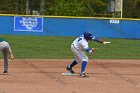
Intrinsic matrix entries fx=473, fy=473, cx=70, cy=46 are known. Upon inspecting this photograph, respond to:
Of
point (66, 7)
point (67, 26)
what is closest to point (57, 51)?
point (67, 26)

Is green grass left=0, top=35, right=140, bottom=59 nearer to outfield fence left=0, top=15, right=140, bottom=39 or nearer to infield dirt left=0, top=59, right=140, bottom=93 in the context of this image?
infield dirt left=0, top=59, right=140, bottom=93

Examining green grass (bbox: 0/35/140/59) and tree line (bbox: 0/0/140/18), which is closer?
green grass (bbox: 0/35/140/59)

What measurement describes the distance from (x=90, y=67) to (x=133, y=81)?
13.5ft

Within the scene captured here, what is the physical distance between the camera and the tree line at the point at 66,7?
43.7m

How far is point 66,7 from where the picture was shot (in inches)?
1705

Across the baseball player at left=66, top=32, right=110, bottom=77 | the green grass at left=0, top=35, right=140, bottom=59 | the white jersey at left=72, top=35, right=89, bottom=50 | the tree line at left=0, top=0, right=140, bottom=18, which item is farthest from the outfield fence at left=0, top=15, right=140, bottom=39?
the white jersey at left=72, top=35, right=89, bottom=50

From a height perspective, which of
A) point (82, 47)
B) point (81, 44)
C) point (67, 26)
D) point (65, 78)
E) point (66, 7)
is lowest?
point (65, 78)

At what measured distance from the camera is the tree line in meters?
43.7

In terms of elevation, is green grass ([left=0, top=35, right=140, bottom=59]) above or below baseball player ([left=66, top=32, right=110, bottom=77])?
below

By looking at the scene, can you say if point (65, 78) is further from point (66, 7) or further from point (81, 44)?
point (66, 7)

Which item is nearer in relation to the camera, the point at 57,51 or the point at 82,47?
the point at 82,47

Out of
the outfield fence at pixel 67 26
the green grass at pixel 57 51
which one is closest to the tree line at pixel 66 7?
the outfield fence at pixel 67 26

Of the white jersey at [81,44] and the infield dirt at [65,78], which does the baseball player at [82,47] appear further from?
the infield dirt at [65,78]

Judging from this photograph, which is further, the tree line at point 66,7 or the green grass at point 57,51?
the tree line at point 66,7
